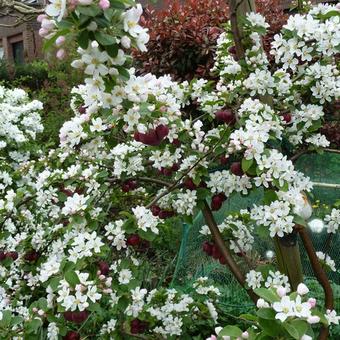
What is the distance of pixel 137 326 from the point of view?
225 centimetres

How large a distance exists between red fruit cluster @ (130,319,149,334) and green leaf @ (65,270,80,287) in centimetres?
71

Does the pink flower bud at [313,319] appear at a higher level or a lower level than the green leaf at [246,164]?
lower

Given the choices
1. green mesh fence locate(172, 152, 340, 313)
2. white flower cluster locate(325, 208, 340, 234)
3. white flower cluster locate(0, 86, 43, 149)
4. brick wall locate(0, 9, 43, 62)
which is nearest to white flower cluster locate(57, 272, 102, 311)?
green mesh fence locate(172, 152, 340, 313)

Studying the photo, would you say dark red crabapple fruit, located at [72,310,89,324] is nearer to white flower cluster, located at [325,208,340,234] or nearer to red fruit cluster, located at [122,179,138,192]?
red fruit cluster, located at [122,179,138,192]

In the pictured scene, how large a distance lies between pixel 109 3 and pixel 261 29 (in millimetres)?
960

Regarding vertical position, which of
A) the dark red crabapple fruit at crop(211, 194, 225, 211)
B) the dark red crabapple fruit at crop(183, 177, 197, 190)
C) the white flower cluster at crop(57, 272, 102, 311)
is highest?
the dark red crabapple fruit at crop(183, 177, 197, 190)

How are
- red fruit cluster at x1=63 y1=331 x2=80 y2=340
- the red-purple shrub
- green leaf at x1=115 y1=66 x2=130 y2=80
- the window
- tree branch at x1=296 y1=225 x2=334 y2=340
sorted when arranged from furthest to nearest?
1. the window
2. the red-purple shrub
3. tree branch at x1=296 y1=225 x2=334 y2=340
4. red fruit cluster at x1=63 y1=331 x2=80 y2=340
5. green leaf at x1=115 y1=66 x2=130 y2=80

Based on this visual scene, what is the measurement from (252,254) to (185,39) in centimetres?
243

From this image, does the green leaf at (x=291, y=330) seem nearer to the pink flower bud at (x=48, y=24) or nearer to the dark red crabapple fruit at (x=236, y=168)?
the dark red crabapple fruit at (x=236, y=168)

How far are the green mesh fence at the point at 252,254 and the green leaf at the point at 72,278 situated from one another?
0.96 m

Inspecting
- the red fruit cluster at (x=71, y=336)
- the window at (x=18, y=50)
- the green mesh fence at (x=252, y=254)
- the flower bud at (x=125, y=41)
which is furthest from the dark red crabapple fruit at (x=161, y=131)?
the window at (x=18, y=50)

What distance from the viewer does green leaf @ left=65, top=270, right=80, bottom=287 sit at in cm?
159

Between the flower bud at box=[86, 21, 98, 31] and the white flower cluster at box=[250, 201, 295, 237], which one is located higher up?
the flower bud at box=[86, 21, 98, 31]

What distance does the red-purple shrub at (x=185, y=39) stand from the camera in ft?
14.9
